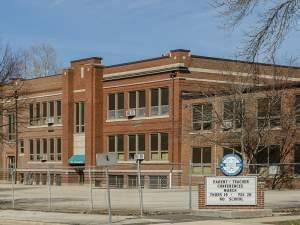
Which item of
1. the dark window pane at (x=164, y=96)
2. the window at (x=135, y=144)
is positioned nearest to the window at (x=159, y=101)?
the dark window pane at (x=164, y=96)

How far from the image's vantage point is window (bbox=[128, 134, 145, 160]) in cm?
5609

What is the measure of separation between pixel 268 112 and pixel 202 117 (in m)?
6.79

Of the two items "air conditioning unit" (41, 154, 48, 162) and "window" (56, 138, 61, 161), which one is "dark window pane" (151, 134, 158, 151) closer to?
"window" (56, 138, 61, 161)

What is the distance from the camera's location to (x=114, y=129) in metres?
59.0

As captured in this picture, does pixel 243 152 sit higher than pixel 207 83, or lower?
lower

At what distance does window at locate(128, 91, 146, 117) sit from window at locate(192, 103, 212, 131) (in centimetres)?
553

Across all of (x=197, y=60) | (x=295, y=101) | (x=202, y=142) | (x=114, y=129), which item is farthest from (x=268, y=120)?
(x=114, y=129)

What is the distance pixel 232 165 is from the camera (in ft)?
75.2

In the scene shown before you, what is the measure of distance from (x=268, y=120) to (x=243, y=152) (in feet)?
9.12

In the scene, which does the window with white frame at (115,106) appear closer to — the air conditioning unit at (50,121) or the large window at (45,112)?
the large window at (45,112)

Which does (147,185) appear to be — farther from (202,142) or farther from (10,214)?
(10,214)

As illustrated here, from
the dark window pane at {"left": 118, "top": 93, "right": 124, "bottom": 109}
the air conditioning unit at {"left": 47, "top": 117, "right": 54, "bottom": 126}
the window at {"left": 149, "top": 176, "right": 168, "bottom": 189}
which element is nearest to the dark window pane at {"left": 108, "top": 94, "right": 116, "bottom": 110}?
the dark window pane at {"left": 118, "top": 93, "right": 124, "bottom": 109}

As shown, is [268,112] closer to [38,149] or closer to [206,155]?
[206,155]

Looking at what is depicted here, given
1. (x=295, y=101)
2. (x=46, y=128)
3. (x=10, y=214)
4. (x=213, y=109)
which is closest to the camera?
(x=10, y=214)
